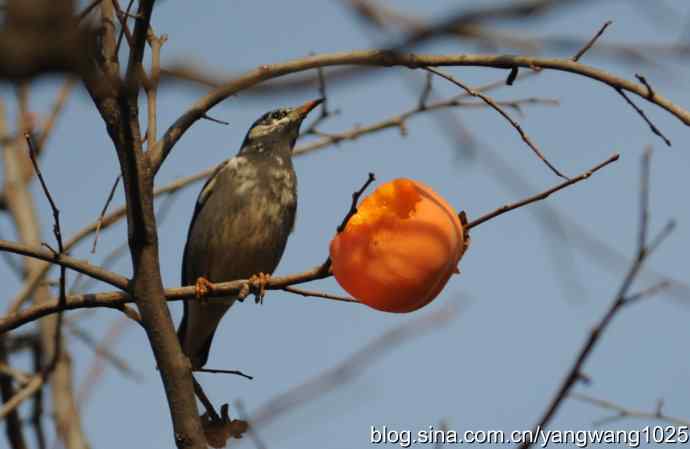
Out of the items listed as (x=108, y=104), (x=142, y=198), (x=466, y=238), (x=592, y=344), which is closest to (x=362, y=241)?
(x=466, y=238)

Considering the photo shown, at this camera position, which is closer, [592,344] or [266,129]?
[592,344]

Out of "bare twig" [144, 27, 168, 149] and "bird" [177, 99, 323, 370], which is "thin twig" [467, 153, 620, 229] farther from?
"bird" [177, 99, 323, 370]

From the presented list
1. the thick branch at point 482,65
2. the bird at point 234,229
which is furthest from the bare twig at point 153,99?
the bird at point 234,229

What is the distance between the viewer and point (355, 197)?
9.25ft

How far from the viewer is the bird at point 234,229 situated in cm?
606

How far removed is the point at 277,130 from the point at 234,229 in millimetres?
996

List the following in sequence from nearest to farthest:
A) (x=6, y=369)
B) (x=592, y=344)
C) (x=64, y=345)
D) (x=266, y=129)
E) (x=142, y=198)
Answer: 1. (x=592, y=344)
2. (x=142, y=198)
3. (x=6, y=369)
4. (x=64, y=345)
5. (x=266, y=129)

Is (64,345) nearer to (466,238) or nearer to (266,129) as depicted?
(266,129)

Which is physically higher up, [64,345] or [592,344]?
[64,345]

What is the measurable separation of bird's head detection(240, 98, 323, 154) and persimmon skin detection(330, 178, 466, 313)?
143 inches

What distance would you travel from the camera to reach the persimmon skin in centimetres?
289

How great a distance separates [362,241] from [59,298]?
95cm

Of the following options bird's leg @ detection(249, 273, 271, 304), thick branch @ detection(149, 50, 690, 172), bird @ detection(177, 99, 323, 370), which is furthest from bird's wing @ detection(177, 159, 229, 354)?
thick branch @ detection(149, 50, 690, 172)

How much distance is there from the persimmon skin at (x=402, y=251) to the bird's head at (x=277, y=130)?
3.64m
